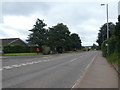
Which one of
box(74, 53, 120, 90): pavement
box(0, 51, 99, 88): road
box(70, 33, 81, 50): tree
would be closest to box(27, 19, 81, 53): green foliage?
box(70, 33, 81, 50): tree

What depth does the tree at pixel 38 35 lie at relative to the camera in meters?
90.1

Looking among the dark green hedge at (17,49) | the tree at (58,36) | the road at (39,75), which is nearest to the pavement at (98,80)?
the road at (39,75)

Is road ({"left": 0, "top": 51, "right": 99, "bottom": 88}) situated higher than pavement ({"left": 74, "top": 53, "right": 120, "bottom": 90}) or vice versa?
road ({"left": 0, "top": 51, "right": 99, "bottom": 88})

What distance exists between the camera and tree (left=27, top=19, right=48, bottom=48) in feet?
295

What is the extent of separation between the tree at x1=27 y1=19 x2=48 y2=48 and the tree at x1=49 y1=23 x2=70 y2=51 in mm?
7824

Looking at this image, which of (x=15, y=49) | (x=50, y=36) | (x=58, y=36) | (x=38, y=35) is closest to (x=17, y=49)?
(x=15, y=49)

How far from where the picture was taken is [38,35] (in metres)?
89.9

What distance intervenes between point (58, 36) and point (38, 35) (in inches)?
747

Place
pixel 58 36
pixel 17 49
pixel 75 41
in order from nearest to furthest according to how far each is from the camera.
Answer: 1. pixel 17 49
2. pixel 58 36
3. pixel 75 41

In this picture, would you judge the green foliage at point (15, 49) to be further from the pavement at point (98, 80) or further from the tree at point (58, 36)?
the pavement at point (98, 80)

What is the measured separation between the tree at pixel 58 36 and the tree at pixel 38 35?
782 cm

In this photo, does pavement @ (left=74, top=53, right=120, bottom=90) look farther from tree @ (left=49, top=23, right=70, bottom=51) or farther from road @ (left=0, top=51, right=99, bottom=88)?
tree @ (left=49, top=23, right=70, bottom=51)

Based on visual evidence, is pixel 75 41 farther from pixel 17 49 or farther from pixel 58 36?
pixel 17 49

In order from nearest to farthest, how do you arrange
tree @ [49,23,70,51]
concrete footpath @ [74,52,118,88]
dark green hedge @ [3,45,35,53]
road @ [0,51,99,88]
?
road @ [0,51,99,88]
concrete footpath @ [74,52,118,88]
dark green hedge @ [3,45,35,53]
tree @ [49,23,70,51]
